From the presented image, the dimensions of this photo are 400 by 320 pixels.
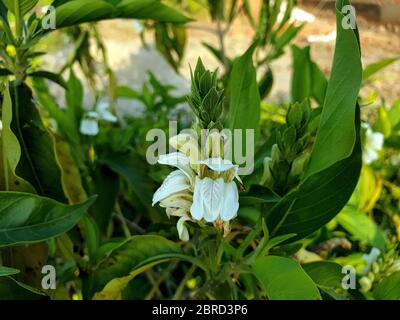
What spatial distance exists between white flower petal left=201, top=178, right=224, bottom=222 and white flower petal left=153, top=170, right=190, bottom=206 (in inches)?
0.8

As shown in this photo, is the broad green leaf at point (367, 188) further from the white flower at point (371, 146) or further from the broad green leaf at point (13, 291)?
the broad green leaf at point (13, 291)

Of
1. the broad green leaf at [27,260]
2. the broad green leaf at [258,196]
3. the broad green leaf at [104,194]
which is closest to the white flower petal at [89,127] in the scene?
the broad green leaf at [104,194]

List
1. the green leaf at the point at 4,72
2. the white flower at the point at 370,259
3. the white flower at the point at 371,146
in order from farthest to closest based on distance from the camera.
Result: the white flower at the point at 371,146
the white flower at the point at 370,259
the green leaf at the point at 4,72

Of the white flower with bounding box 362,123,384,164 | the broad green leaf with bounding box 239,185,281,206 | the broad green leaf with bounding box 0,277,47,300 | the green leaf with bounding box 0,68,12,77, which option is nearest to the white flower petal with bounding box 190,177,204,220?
the broad green leaf with bounding box 239,185,281,206

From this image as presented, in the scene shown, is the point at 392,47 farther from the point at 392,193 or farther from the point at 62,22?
the point at 62,22

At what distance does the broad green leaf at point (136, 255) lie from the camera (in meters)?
0.75

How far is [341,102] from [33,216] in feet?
1.13

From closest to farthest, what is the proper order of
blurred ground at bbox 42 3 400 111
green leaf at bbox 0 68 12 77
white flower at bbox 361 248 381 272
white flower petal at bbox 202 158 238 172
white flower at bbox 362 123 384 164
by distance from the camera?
1. white flower petal at bbox 202 158 238 172
2. green leaf at bbox 0 68 12 77
3. white flower at bbox 361 248 381 272
4. white flower at bbox 362 123 384 164
5. blurred ground at bbox 42 3 400 111

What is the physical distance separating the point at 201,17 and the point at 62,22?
2.46 metres

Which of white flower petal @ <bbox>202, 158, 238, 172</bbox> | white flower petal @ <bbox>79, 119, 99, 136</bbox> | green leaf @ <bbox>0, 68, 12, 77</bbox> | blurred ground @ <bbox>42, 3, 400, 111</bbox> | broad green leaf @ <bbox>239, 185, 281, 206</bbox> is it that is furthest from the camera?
blurred ground @ <bbox>42, 3, 400, 111</bbox>

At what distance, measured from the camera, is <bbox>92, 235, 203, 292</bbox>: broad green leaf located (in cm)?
75

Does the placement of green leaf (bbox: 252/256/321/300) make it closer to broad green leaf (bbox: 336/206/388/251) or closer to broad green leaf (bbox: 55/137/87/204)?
broad green leaf (bbox: 55/137/87/204)

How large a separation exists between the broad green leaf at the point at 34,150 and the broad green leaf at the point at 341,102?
32 centimetres
